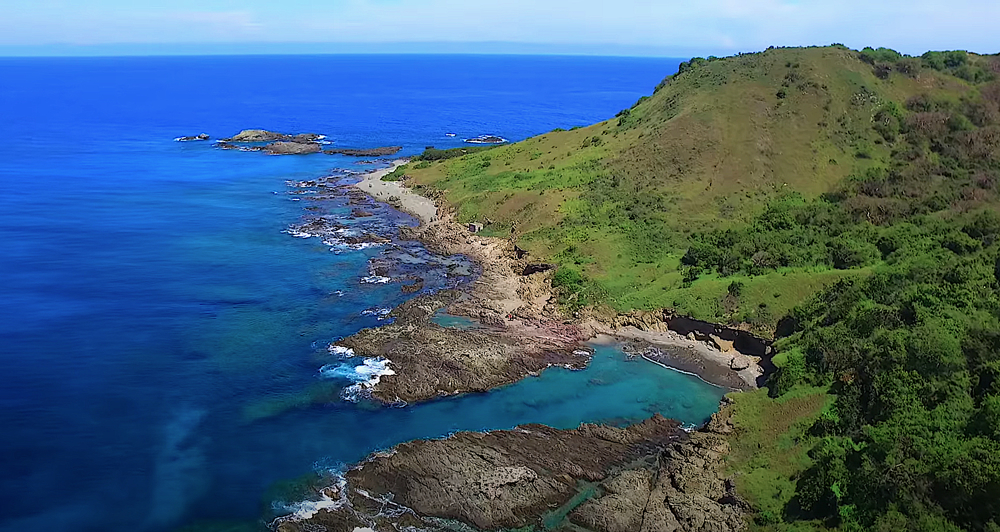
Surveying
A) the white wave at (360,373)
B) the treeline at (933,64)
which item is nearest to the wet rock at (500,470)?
the white wave at (360,373)

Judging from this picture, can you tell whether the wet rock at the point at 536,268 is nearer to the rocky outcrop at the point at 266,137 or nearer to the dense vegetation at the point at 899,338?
the dense vegetation at the point at 899,338

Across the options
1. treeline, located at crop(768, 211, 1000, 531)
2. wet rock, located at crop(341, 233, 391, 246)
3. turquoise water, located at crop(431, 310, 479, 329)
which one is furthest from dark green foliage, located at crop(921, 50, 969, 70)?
turquoise water, located at crop(431, 310, 479, 329)

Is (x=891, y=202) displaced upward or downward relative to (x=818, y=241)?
upward

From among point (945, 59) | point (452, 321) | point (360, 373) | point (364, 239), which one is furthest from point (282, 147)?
point (945, 59)

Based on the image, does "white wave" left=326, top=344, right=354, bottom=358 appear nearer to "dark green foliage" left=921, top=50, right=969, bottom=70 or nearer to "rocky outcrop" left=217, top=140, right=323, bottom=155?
"dark green foliage" left=921, top=50, right=969, bottom=70

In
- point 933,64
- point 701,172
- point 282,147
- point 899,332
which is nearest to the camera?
point 899,332

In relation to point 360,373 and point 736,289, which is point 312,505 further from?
point 736,289

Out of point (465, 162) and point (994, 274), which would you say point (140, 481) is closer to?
point (994, 274)
